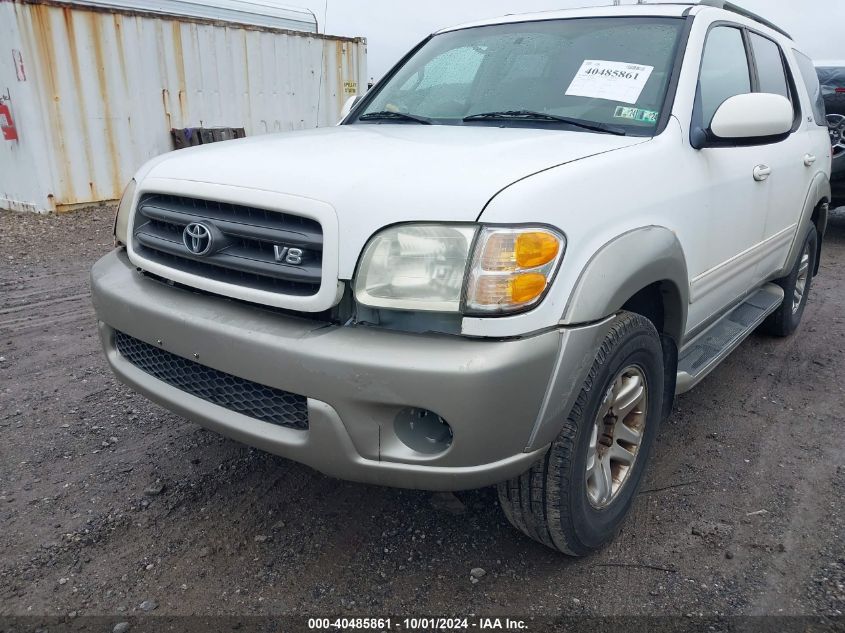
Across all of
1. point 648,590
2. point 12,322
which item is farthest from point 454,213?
point 12,322

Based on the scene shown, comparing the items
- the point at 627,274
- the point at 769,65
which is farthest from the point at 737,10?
the point at 627,274

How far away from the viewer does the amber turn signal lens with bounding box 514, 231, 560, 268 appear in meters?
1.77

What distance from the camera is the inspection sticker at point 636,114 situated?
2521 millimetres

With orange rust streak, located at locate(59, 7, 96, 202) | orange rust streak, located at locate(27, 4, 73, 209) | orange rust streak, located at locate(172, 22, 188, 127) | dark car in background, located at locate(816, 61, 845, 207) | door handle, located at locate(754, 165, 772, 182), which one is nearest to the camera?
door handle, located at locate(754, 165, 772, 182)

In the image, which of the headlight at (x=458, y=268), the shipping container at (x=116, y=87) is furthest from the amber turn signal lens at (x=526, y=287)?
the shipping container at (x=116, y=87)

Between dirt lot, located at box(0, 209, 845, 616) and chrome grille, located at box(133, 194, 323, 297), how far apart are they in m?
0.95

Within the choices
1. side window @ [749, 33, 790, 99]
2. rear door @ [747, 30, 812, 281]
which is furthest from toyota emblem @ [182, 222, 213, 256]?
side window @ [749, 33, 790, 99]

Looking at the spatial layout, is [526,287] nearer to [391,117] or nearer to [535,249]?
[535,249]

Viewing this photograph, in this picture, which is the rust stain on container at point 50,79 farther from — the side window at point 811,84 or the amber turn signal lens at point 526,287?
the amber turn signal lens at point 526,287

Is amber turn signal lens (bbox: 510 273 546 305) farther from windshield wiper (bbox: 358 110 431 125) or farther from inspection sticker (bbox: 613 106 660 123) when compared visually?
windshield wiper (bbox: 358 110 431 125)

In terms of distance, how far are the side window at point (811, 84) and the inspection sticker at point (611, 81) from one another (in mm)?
2231

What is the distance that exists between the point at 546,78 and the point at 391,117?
2.35 ft

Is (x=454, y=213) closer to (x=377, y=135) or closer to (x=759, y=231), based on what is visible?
(x=377, y=135)

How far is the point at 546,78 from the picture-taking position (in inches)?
111
